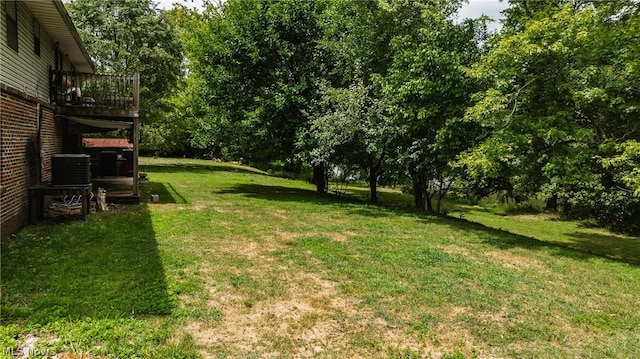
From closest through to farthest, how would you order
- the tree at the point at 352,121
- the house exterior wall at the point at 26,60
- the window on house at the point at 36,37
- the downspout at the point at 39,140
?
1. the house exterior wall at the point at 26,60
2. the downspout at the point at 39,140
3. the window on house at the point at 36,37
4. the tree at the point at 352,121

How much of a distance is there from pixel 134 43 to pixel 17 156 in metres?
19.6

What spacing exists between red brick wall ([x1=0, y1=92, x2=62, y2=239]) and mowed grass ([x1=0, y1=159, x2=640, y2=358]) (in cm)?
48

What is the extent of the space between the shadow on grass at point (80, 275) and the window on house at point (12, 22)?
3.74 metres

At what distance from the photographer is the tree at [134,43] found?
2370 centimetres

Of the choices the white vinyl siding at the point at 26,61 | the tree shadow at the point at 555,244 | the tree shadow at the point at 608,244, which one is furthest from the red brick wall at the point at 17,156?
the tree shadow at the point at 608,244

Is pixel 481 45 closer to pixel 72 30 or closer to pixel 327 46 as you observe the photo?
pixel 327 46

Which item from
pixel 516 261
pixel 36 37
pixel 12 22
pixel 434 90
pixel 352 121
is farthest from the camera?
pixel 352 121

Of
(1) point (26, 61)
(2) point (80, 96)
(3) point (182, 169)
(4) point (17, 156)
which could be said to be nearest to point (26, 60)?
(1) point (26, 61)

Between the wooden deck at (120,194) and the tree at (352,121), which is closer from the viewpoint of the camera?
the wooden deck at (120,194)

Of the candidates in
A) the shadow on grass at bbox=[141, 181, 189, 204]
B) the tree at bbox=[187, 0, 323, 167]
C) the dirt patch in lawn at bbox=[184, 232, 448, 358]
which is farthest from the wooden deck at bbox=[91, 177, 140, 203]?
the dirt patch in lawn at bbox=[184, 232, 448, 358]

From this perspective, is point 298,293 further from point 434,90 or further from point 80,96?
point 80,96

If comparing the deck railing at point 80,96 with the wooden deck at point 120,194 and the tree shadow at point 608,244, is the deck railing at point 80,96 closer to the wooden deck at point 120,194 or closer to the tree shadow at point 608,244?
Answer: the wooden deck at point 120,194

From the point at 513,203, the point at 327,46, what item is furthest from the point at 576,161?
the point at 513,203

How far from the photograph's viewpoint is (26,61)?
341 inches
